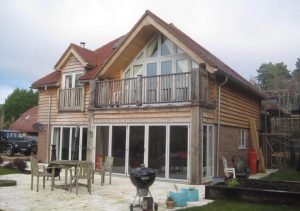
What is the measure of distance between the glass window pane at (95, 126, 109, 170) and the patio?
3.51 m

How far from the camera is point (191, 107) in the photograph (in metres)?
13.3

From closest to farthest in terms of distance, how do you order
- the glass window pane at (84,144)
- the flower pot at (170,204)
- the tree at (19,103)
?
the flower pot at (170,204) → the glass window pane at (84,144) → the tree at (19,103)

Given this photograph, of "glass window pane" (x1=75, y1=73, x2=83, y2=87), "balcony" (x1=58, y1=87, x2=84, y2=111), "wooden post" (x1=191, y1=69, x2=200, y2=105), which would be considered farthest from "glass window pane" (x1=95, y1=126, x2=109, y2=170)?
"wooden post" (x1=191, y1=69, x2=200, y2=105)

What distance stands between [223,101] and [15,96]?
212 feet

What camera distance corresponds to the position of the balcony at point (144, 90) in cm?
1391

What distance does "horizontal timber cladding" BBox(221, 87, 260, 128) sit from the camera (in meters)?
15.4

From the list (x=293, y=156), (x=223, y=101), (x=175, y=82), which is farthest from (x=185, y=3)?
(x=293, y=156)

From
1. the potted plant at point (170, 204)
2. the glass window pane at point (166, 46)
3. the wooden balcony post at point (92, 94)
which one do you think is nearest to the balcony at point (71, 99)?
the wooden balcony post at point (92, 94)

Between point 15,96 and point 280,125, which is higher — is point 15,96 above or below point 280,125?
above

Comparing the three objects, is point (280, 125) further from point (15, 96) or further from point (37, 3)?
point (15, 96)

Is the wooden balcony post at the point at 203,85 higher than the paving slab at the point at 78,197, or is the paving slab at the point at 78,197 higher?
the wooden balcony post at the point at 203,85

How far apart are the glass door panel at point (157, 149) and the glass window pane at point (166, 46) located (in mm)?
3740

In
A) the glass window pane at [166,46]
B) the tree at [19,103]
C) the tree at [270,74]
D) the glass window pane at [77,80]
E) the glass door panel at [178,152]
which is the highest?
the tree at [270,74]

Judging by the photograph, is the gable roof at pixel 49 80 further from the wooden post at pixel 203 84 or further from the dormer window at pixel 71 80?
the wooden post at pixel 203 84
